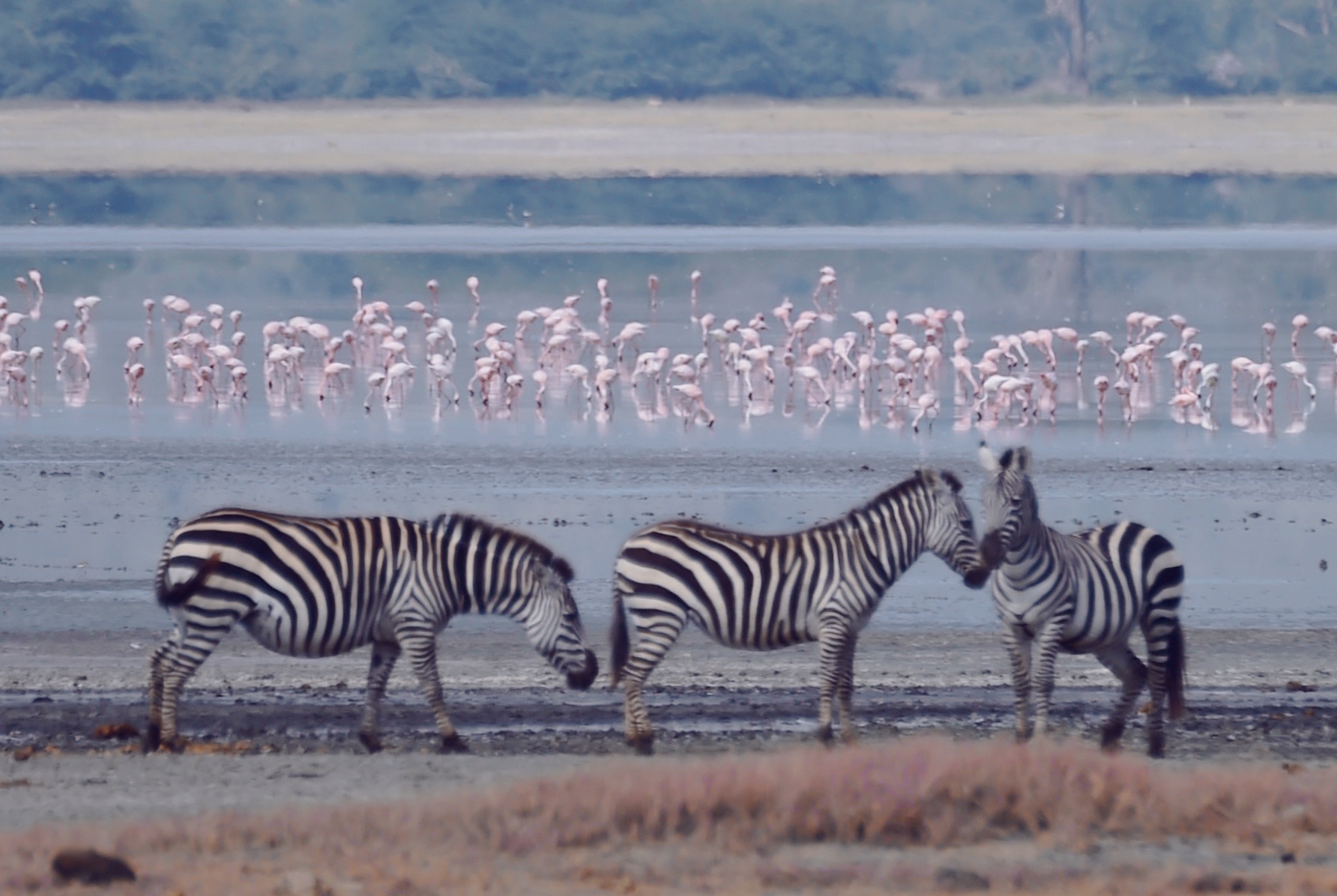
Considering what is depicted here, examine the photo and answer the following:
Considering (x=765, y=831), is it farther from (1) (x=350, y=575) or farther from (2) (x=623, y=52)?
(2) (x=623, y=52)

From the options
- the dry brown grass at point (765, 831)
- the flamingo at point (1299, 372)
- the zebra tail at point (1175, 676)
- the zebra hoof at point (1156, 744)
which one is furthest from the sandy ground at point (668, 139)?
the dry brown grass at point (765, 831)

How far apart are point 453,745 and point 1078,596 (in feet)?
7.66

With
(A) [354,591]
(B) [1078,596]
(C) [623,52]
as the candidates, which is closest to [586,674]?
(A) [354,591]

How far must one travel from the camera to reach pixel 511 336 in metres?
28.3

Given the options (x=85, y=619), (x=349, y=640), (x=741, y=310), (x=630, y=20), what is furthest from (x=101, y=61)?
(x=349, y=640)

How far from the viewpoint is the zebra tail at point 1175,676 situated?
8.86 meters

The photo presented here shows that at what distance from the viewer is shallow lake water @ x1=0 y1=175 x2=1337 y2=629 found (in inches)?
569

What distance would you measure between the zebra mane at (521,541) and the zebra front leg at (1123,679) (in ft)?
6.58

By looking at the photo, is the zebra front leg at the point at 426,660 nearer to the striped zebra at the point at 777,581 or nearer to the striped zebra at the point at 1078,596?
the striped zebra at the point at 777,581

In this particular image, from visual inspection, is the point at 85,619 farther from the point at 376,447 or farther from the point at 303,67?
the point at 303,67

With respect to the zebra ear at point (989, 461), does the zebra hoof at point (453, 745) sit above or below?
below

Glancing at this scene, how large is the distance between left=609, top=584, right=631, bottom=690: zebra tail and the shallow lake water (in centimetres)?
394

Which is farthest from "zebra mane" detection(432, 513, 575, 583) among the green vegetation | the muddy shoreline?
the green vegetation

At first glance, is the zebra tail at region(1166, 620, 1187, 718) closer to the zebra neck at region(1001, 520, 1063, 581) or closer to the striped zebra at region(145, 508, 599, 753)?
the zebra neck at region(1001, 520, 1063, 581)
